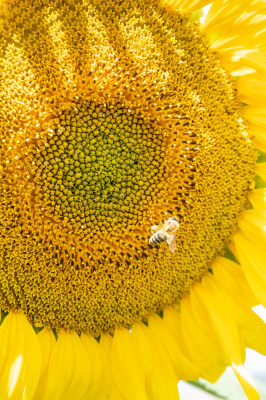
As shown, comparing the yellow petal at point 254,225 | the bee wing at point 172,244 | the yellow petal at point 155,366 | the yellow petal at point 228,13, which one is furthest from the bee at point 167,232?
the yellow petal at point 228,13

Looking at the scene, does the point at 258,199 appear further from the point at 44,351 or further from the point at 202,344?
the point at 44,351

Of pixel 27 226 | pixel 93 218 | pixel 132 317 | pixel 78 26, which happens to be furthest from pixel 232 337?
pixel 78 26

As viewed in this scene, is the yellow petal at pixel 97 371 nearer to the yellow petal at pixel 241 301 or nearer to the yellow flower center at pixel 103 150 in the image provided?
the yellow flower center at pixel 103 150

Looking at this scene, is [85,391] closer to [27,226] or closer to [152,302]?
[152,302]

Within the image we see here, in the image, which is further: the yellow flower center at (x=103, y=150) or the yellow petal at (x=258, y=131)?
the yellow petal at (x=258, y=131)

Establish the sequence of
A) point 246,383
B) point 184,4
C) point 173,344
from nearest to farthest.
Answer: point 184,4 < point 246,383 < point 173,344

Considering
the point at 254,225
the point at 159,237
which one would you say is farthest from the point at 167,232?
the point at 254,225

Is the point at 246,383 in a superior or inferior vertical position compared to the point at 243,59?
inferior
